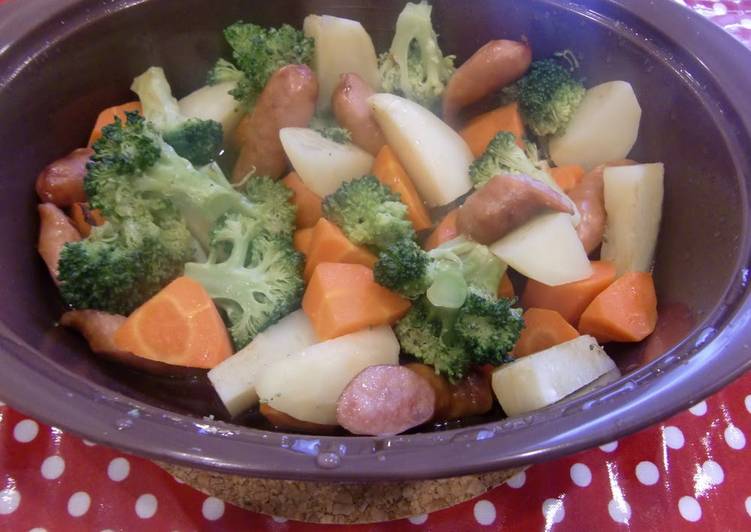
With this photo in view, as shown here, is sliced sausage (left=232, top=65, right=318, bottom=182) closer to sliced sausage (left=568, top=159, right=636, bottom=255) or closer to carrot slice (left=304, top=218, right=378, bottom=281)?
carrot slice (left=304, top=218, right=378, bottom=281)

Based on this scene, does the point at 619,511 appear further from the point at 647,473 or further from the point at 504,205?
the point at 504,205

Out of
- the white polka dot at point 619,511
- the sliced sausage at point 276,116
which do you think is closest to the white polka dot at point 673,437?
the white polka dot at point 619,511

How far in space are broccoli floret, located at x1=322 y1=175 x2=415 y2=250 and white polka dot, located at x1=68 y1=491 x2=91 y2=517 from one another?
762 millimetres

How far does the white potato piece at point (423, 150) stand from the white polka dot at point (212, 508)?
803mm

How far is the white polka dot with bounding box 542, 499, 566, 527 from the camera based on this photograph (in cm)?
130

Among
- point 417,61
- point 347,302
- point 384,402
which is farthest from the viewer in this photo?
point 417,61

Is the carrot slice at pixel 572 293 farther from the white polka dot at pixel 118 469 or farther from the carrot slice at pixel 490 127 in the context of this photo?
the white polka dot at pixel 118 469

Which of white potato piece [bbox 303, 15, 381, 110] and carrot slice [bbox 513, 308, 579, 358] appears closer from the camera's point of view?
carrot slice [bbox 513, 308, 579, 358]

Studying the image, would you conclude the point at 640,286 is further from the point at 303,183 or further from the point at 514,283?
the point at 303,183

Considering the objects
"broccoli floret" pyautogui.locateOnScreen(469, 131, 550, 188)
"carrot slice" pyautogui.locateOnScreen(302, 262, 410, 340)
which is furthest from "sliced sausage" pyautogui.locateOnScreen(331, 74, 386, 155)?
"carrot slice" pyautogui.locateOnScreen(302, 262, 410, 340)

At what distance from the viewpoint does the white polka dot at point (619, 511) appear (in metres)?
1.29

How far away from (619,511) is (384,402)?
586mm

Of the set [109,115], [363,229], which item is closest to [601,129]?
[363,229]

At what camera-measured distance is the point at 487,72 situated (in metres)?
1.55
